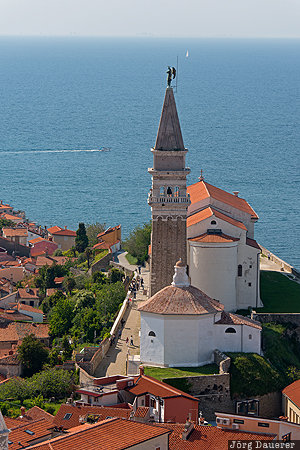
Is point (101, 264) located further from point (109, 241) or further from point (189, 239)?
point (189, 239)

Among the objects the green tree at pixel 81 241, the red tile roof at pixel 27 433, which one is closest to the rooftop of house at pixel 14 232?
the green tree at pixel 81 241

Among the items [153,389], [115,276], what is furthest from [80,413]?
[115,276]

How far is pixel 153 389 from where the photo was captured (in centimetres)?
4391

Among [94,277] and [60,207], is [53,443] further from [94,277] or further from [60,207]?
[60,207]

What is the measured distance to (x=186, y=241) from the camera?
53.3 metres

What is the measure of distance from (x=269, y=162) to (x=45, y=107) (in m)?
69.2

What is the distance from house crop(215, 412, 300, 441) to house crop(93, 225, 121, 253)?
3316 cm

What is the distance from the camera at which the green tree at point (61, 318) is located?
59.0 m

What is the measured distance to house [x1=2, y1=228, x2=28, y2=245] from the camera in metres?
82.3

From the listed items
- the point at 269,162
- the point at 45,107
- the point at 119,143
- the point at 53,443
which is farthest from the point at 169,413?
the point at 45,107

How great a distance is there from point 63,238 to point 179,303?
118ft

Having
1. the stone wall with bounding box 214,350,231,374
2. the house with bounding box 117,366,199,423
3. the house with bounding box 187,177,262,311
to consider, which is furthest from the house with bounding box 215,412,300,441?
the house with bounding box 187,177,262,311

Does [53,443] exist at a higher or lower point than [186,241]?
lower

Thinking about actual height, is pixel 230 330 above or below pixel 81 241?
below
